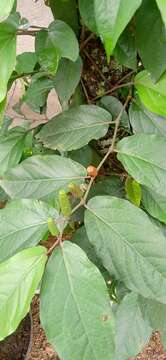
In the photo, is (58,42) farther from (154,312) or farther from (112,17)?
(154,312)

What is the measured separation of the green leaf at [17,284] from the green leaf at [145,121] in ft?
0.71

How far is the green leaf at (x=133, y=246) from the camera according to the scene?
48 centimetres

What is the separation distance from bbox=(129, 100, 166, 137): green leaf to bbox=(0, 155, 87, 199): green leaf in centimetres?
10

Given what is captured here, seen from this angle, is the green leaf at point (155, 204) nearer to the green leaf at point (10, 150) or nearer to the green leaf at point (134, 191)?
the green leaf at point (134, 191)

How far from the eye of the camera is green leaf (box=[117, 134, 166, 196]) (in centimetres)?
51

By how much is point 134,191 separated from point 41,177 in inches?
5.0

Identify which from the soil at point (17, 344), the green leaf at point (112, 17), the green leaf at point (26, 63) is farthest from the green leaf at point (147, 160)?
the soil at point (17, 344)

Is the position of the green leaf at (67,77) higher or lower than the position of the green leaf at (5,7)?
lower

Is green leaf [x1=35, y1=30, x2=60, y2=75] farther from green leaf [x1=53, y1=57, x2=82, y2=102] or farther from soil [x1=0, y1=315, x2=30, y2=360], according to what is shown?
soil [x1=0, y1=315, x2=30, y2=360]

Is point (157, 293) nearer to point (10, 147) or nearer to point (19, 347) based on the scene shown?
point (10, 147)

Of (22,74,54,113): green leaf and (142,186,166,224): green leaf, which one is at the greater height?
(22,74,54,113): green leaf

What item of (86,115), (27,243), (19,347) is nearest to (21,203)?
(27,243)

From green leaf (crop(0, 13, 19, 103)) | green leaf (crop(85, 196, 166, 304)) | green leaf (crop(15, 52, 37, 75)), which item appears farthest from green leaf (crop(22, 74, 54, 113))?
green leaf (crop(85, 196, 166, 304))

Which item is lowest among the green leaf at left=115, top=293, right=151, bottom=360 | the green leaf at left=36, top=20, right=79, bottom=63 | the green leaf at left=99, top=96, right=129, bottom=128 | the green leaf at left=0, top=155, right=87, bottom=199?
the green leaf at left=115, top=293, right=151, bottom=360
